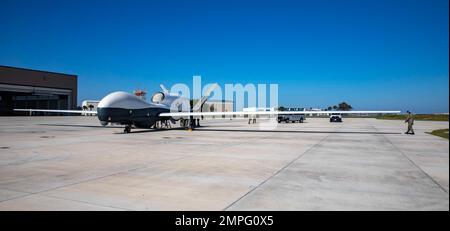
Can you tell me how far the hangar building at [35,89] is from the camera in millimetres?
65812

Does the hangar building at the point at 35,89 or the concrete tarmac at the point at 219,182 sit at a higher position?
the hangar building at the point at 35,89

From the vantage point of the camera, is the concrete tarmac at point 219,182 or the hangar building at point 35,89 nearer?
the concrete tarmac at point 219,182

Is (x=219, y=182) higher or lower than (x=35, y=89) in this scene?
lower

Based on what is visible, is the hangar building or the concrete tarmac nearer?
the concrete tarmac

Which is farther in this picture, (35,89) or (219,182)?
(35,89)

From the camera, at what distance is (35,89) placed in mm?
70750

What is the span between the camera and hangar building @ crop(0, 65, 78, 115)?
6581 cm

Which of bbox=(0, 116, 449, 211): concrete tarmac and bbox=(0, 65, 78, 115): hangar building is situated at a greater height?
bbox=(0, 65, 78, 115): hangar building
